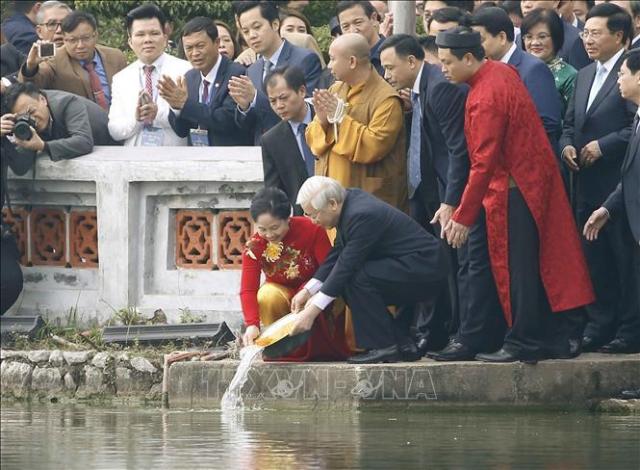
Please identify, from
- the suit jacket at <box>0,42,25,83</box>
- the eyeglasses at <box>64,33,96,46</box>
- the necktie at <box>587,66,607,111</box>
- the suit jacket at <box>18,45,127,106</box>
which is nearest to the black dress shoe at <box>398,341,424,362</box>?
the necktie at <box>587,66,607,111</box>

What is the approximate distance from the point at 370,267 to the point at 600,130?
171 cm

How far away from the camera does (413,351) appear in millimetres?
11875

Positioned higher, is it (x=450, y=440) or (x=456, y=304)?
(x=456, y=304)

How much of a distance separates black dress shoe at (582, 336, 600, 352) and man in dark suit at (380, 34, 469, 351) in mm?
807

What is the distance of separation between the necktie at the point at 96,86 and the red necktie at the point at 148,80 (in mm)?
555

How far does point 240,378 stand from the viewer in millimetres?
11797

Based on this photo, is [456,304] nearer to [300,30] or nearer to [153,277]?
[153,277]

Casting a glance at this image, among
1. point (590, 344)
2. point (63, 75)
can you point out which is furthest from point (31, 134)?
point (590, 344)

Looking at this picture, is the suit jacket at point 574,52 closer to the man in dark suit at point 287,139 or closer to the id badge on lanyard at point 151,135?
the man in dark suit at point 287,139

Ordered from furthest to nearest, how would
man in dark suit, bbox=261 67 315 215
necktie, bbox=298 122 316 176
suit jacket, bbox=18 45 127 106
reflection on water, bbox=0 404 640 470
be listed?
1. suit jacket, bbox=18 45 127 106
2. necktie, bbox=298 122 316 176
3. man in dark suit, bbox=261 67 315 215
4. reflection on water, bbox=0 404 640 470

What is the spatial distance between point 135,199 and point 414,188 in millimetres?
2134

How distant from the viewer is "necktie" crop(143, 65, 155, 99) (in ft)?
45.0

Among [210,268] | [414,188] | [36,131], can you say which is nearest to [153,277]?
[210,268]

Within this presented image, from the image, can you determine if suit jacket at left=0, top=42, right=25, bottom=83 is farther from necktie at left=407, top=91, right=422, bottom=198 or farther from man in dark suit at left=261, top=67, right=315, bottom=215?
necktie at left=407, top=91, right=422, bottom=198
